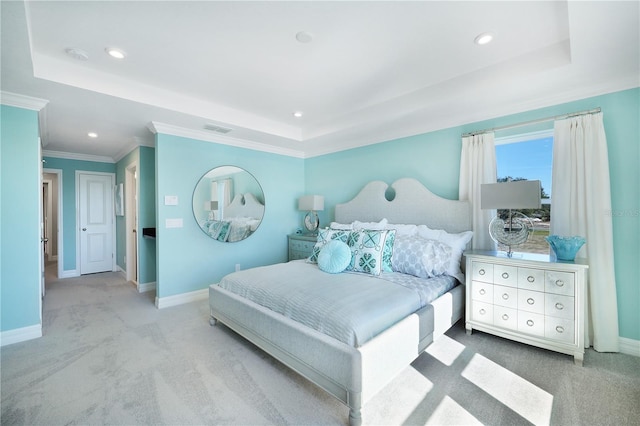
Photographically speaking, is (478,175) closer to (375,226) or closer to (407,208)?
(407,208)

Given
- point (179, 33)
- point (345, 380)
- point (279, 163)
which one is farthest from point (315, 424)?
point (279, 163)

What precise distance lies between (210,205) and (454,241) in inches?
128

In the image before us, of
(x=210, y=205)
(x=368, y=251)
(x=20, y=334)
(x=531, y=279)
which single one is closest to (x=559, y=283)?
(x=531, y=279)

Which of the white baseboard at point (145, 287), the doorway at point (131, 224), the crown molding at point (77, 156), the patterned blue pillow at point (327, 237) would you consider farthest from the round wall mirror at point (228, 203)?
the crown molding at point (77, 156)

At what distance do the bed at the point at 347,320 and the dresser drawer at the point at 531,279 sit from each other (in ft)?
1.87

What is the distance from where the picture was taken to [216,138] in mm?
4105

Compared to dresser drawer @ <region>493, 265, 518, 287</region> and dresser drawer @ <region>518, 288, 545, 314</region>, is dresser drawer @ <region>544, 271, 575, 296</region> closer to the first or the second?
dresser drawer @ <region>518, 288, 545, 314</region>

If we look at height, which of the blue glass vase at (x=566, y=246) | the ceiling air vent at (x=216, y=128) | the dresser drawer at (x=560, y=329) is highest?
the ceiling air vent at (x=216, y=128)

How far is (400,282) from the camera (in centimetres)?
257

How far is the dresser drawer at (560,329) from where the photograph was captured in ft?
7.41

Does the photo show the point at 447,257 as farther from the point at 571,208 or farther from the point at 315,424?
the point at 315,424

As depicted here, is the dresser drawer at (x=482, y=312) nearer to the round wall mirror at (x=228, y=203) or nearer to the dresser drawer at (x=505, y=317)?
the dresser drawer at (x=505, y=317)

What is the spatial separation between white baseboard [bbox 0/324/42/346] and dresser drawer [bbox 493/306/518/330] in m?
4.48

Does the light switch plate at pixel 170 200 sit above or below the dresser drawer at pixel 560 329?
above
